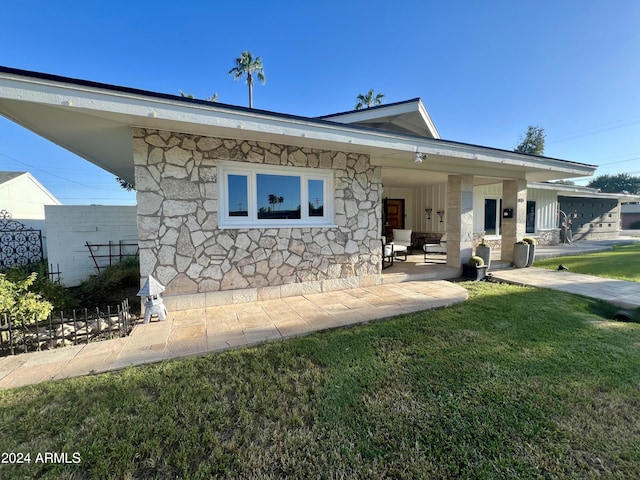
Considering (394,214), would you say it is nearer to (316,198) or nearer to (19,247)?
(316,198)

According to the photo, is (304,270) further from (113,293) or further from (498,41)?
(498,41)

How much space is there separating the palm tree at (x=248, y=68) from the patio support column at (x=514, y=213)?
21.0m

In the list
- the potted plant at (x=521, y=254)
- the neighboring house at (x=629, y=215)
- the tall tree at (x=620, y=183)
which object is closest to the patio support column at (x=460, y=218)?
the potted plant at (x=521, y=254)

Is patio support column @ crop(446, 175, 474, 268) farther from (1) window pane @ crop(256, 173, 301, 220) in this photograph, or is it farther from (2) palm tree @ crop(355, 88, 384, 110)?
A: (2) palm tree @ crop(355, 88, 384, 110)

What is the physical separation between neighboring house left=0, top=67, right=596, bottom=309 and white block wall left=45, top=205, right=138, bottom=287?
4.93ft

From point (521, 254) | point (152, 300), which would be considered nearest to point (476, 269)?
point (521, 254)

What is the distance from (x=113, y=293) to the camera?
5.88 metres

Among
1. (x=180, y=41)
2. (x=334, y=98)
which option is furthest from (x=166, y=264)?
(x=334, y=98)

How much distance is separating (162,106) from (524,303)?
6363 mm

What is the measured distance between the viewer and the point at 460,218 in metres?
7.11

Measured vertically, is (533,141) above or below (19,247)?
above

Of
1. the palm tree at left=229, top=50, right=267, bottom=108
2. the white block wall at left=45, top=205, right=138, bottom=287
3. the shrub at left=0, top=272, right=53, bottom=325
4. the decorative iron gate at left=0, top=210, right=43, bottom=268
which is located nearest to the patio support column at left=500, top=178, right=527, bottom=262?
the shrub at left=0, top=272, right=53, bottom=325

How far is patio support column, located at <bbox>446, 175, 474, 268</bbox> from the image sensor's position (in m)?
7.12

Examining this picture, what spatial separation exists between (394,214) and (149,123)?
10.3m
